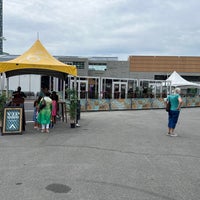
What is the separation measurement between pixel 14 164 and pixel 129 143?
3.75 metres

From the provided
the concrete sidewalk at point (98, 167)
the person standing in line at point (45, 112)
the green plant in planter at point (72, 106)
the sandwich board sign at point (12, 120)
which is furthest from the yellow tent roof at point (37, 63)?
the concrete sidewalk at point (98, 167)

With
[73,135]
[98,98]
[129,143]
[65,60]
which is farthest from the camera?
[65,60]

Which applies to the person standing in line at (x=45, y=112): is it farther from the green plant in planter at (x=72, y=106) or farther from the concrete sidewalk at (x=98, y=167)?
the green plant in planter at (x=72, y=106)

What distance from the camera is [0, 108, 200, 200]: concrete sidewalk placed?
14.0 feet

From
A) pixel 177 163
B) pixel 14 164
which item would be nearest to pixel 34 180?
pixel 14 164

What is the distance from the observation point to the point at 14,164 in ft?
18.8

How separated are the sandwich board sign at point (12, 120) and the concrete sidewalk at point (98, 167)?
14.2 inches

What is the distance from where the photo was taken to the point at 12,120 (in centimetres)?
948

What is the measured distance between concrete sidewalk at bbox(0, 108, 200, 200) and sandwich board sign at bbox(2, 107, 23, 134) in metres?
0.36

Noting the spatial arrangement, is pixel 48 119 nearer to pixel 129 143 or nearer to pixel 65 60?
pixel 129 143

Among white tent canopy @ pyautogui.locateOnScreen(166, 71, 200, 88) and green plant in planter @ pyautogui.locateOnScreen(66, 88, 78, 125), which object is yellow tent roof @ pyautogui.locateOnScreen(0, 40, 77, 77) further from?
white tent canopy @ pyautogui.locateOnScreen(166, 71, 200, 88)

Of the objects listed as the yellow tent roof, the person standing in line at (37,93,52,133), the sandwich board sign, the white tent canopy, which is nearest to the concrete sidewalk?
the sandwich board sign

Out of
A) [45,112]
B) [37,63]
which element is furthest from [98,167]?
[37,63]

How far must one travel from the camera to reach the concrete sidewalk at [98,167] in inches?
167
